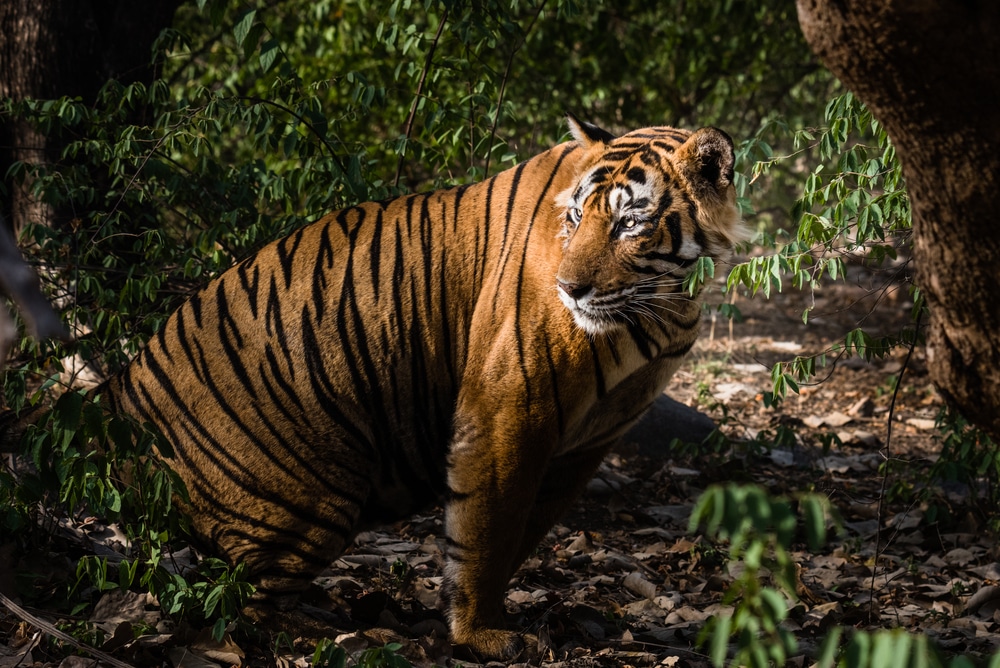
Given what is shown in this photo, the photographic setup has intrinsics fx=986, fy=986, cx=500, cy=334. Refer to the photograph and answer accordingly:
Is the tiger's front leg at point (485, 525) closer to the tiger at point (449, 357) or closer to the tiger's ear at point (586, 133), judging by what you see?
the tiger at point (449, 357)

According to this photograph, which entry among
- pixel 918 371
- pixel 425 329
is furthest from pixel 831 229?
pixel 918 371

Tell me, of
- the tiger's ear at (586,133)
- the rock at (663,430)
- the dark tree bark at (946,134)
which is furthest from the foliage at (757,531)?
the rock at (663,430)

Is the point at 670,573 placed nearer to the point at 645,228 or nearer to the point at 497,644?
the point at 497,644

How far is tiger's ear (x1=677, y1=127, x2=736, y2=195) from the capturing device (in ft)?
10.8

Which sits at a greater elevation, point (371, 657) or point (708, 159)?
point (708, 159)

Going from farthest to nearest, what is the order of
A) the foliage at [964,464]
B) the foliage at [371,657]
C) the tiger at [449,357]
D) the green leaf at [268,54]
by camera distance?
the foliage at [964,464]
the green leaf at [268,54]
the tiger at [449,357]
the foliage at [371,657]

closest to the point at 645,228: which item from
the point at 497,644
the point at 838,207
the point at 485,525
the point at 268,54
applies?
the point at 838,207

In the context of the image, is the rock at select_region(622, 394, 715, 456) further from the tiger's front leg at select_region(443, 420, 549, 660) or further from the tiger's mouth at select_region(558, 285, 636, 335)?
the tiger's mouth at select_region(558, 285, 636, 335)

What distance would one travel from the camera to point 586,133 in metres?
3.69

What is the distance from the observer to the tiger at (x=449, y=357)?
3.38 metres

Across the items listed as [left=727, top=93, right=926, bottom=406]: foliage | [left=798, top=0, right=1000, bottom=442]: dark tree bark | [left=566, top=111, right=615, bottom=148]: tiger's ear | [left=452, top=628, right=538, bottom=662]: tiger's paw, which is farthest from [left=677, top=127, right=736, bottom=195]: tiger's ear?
[left=452, top=628, right=538, bottom=662]: tiger's paw

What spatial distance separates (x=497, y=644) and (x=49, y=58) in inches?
149

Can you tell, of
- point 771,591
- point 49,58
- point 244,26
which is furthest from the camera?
point 49,58

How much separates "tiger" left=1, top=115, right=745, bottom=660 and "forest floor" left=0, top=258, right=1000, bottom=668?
0.35m
